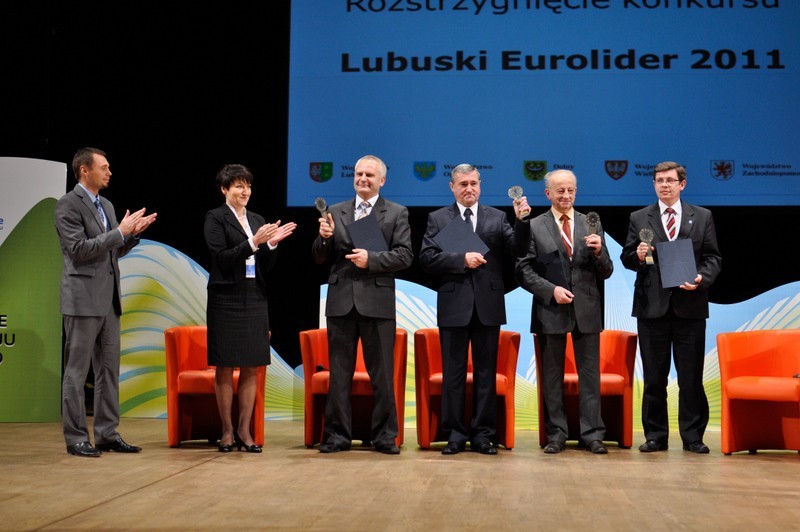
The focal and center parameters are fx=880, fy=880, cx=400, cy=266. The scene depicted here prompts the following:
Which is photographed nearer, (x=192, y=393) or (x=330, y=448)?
(x=330, y=448)

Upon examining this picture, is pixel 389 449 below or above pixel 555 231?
below

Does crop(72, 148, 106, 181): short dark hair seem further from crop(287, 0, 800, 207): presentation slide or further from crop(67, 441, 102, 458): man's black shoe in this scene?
crop(287, 0, 800, 207): presentation slide

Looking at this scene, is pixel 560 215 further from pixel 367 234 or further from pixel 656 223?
pixel 367 234

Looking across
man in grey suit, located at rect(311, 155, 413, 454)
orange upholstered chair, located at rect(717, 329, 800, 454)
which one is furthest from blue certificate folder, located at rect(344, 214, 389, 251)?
orange upholstered chair, located at rect(717, 329, 800, 454)

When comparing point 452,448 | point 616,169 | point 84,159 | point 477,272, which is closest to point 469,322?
point 477,272

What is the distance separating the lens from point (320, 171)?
632 cm

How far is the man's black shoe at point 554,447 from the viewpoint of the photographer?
4852mm

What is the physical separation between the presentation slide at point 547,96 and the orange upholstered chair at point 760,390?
1301 mm

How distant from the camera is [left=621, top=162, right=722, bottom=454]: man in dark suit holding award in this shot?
5.02 meters

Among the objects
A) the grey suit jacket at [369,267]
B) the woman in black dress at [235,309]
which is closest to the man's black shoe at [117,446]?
the woman in black dress at [235,309]

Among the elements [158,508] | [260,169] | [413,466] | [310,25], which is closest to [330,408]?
[413,466]

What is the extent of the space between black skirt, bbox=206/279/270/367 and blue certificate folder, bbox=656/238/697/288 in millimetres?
2268

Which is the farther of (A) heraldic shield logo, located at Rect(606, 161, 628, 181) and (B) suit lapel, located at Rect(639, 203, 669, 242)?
(A) heraldic shield logo, located at Rect(606, 161, 628, 181)

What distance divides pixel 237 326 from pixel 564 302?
5.90 feet
